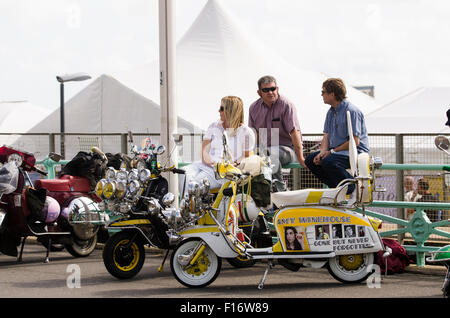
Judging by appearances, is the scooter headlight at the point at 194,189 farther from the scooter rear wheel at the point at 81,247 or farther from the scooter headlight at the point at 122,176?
the scooter rear wheel at the point at 81,247

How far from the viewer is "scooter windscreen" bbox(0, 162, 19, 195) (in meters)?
9.01

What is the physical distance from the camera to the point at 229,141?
27.8 feet

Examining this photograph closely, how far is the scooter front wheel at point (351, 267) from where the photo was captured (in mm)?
7406

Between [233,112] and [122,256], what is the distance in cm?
189

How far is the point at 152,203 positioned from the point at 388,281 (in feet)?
7.73

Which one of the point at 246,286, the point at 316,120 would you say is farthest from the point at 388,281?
the point at 316,120

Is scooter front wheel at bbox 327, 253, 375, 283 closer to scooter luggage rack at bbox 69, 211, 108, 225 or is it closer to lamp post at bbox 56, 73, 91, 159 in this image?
scooter luggage rack at bbox 69, 211, 108, 225

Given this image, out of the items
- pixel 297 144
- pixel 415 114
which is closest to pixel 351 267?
pixel 297 144

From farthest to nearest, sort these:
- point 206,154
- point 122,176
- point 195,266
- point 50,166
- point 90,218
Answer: point 50,166 < point 90,218 < point 206,154 < point 122,176 < point 195,266

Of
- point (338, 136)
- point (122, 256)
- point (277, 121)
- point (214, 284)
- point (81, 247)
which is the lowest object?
point (214, 284)

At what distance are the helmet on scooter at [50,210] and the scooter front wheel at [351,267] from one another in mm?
3497

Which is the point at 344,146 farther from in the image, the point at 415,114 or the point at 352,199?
the point at 415,114
